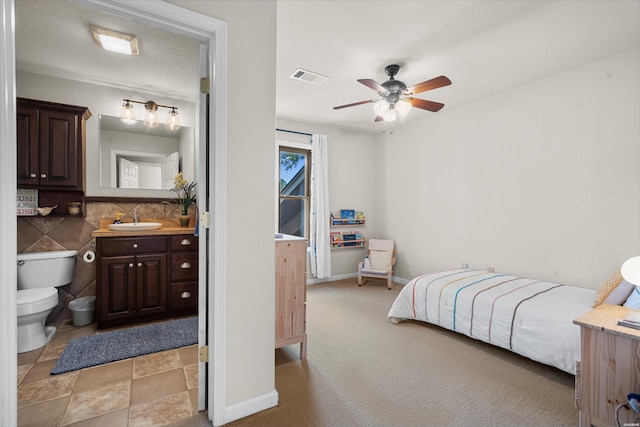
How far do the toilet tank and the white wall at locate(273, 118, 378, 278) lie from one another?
10.5 feet

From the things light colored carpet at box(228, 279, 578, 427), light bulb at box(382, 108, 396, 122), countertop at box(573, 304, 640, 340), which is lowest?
light colored carpet at box(228, 279, 578, 427)

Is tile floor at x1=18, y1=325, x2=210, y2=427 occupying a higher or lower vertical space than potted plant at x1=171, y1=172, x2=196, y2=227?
lower

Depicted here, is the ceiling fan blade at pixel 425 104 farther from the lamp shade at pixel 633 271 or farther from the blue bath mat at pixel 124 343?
the blue bath mat at pixel 124 343

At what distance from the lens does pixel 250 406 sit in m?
1.75

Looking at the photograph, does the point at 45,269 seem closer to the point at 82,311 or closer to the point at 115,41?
the point at 82,311

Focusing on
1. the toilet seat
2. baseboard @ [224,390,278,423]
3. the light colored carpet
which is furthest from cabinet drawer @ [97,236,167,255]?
baseboard @ [224,390,278,423]

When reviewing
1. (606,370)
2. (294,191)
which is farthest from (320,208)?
(606,370)

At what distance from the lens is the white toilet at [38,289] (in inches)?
97.3

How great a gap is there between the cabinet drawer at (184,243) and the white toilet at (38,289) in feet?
3.00

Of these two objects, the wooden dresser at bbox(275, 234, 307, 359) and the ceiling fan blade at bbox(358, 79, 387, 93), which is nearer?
the wooden dresser at bbox(275, 234, 307, 359)

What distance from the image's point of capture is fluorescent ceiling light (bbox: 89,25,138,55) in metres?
2.39

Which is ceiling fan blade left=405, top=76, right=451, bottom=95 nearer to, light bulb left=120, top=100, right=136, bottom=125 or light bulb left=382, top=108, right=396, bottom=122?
light bulb left=382, top=108, right=396, bottom=122

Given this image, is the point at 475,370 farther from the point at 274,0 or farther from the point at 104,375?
the point at 274,0

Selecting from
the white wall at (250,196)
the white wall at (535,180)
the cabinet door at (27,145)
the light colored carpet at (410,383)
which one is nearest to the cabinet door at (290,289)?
the light colored carpet at (410,383)
